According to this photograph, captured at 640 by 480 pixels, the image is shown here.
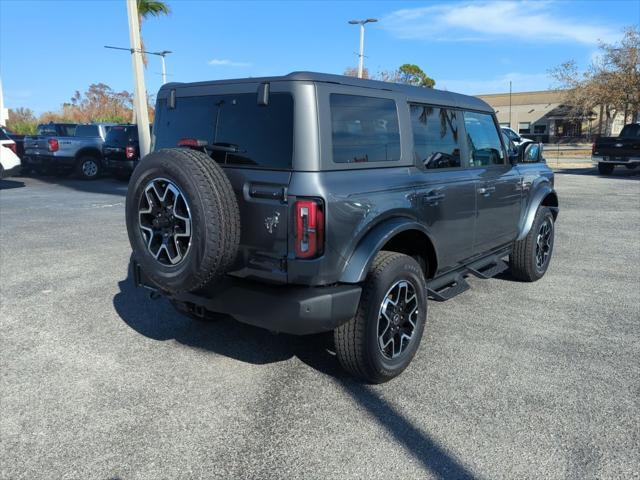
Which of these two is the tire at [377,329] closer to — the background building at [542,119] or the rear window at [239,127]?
the rear window at [239,127]

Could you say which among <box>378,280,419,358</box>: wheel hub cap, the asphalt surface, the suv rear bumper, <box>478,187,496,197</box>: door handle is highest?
<box>478,187,496,197</box>: door handle

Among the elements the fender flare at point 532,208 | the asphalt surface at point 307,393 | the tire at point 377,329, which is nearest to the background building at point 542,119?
the fender flare at point 532,208

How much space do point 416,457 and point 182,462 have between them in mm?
1186

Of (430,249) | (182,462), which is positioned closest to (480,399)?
(430,249)

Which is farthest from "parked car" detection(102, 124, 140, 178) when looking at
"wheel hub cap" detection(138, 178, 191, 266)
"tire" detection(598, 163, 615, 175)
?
"tire" detection(598, 163, 615, 175)

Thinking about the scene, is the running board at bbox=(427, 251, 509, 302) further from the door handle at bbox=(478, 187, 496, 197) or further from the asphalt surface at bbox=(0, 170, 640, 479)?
the door handle at bbox=(478, 187, 496, 197)

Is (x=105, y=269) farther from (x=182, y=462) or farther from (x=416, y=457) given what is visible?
(x=416, y=457)

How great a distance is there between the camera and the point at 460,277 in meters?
4.48

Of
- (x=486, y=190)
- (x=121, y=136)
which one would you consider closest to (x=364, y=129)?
(x=486, y=190)

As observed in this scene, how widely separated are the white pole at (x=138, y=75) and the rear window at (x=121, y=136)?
101 inches

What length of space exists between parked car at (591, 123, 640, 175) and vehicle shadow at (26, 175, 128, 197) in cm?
1637

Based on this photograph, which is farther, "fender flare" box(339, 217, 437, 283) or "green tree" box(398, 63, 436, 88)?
"green tree" box(398, 63, 436, 88)

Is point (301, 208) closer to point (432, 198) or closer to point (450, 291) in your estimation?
point (432, 198)

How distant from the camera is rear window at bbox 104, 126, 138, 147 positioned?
16.1 metres
